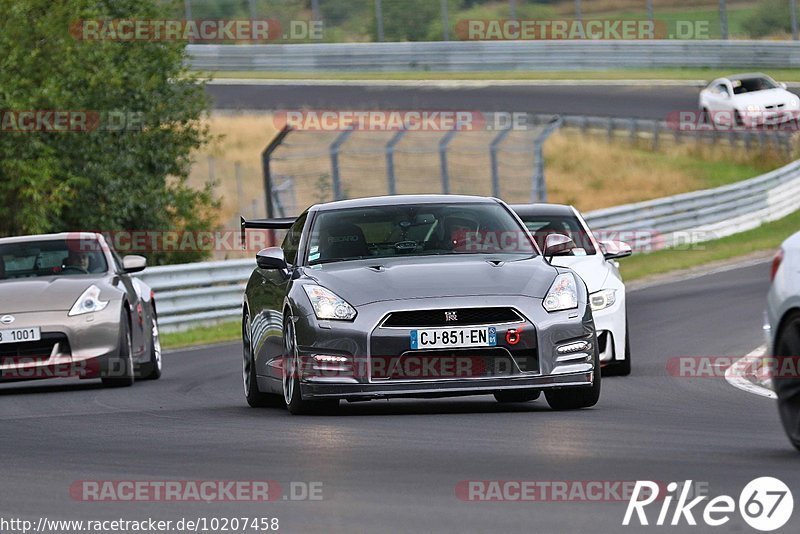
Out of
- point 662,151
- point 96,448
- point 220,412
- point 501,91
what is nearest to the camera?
point 96,448

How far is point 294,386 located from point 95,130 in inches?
689

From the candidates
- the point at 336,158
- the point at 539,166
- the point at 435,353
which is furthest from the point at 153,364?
the point at 539,166

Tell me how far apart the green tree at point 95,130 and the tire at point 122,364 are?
10165 millimetres

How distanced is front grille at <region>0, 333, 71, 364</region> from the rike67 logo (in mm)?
7887

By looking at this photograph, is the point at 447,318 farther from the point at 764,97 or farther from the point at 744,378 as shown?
the point at 764,97

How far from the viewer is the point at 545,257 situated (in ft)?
36.3

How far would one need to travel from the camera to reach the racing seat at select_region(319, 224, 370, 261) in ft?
36.0

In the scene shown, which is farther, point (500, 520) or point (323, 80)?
point (323, 80)

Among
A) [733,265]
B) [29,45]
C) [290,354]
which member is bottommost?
[733,265]

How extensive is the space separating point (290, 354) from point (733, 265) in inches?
718

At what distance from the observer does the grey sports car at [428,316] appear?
9.87 m

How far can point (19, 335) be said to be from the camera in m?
13.8

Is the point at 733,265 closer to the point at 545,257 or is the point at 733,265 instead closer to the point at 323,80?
the point at 545,257

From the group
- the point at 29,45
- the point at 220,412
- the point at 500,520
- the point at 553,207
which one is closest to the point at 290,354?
the point at 220,412
